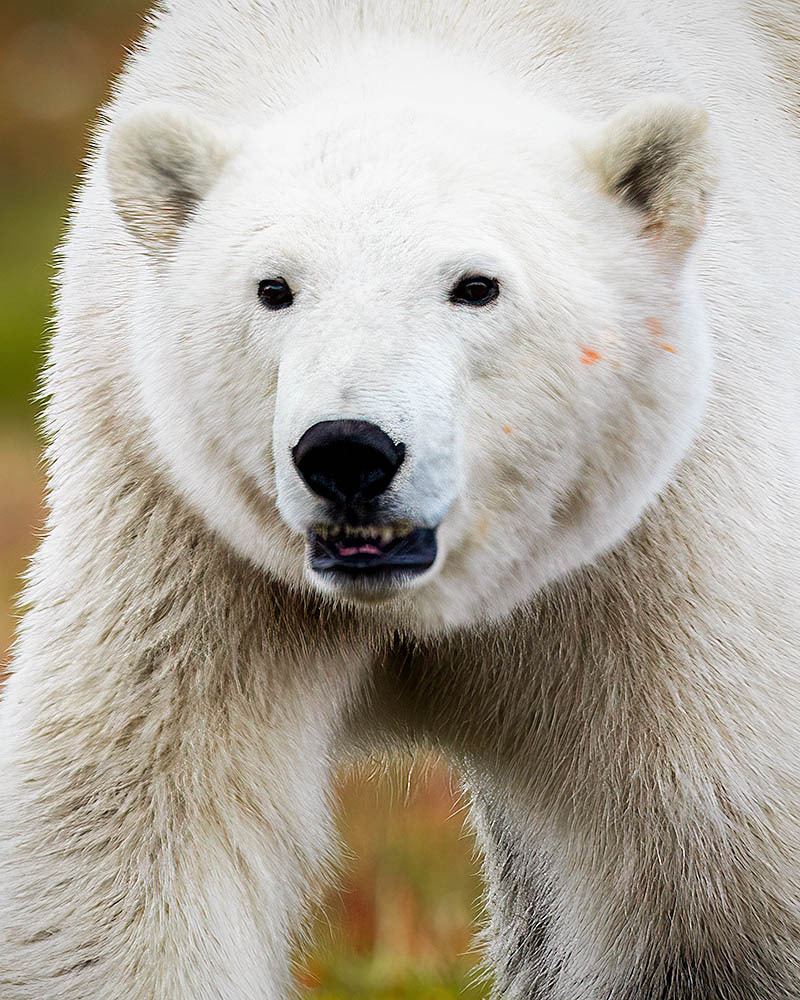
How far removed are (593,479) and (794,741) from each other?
69cm

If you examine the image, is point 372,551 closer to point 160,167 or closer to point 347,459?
point 347,459

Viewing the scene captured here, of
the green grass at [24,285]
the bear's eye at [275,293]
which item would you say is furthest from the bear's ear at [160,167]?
the green grass at [24,285]

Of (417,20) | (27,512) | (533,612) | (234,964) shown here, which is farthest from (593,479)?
(27,512)

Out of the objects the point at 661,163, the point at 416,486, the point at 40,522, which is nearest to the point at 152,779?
the point at 416,486

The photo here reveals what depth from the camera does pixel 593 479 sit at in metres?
2.85

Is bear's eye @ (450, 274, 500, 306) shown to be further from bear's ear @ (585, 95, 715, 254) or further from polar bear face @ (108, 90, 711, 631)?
bear's ear @ (585, 95, 715, 254)

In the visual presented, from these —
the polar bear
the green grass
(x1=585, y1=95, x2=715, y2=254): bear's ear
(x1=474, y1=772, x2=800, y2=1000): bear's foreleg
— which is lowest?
the green grass

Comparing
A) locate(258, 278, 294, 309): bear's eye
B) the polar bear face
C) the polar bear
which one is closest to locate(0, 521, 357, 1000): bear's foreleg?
the polar bear

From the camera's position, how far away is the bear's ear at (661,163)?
2814 mm

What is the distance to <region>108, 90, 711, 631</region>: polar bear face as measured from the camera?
101 inches

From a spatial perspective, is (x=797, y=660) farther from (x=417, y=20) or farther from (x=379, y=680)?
(x=417, y=20)

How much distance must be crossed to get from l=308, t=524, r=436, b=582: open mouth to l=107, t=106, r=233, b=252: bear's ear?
0.67 meters

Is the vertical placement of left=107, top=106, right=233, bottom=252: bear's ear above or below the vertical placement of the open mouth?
above

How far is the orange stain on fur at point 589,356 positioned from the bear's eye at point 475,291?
190 millimetres
